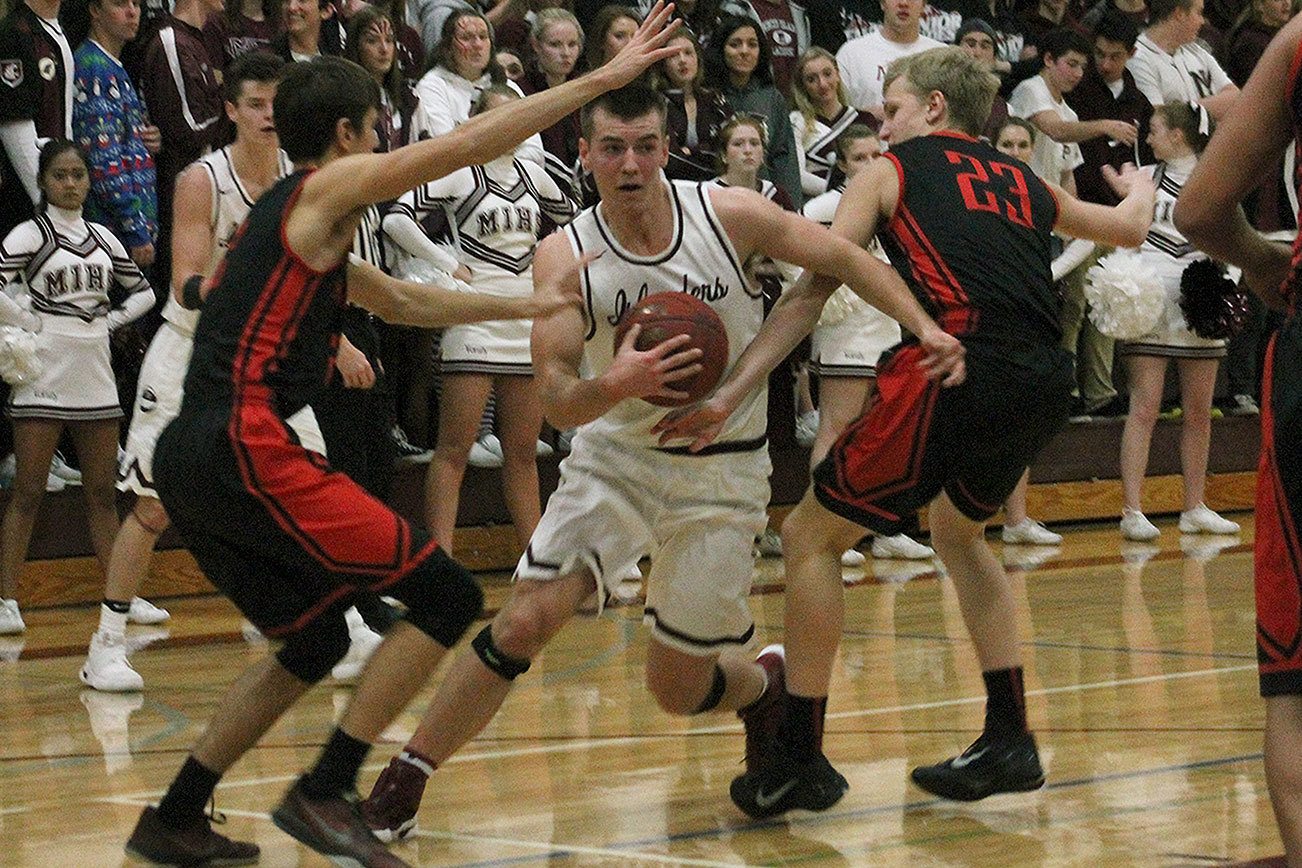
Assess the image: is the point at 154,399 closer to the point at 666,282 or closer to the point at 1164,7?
the point at 666,282

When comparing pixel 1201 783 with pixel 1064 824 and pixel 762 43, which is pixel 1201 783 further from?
pixel 762 43

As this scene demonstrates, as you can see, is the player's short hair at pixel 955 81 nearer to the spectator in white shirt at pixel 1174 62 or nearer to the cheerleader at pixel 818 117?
the cheerleader at pixel 818 117

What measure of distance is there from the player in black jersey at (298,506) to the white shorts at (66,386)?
4.06 meters

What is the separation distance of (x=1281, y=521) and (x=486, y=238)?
5905 millimetres

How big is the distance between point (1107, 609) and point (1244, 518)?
403 cm

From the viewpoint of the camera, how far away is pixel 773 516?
10555 millimetres

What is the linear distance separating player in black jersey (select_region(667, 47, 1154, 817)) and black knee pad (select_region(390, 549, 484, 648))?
0.92 metres

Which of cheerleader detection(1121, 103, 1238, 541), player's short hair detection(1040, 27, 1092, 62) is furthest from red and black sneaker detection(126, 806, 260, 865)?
player's short hair detection(1040, 27, 1092, 62)

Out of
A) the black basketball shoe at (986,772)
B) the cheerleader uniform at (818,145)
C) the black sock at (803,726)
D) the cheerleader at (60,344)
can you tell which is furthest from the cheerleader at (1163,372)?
the black sock at (803,726)

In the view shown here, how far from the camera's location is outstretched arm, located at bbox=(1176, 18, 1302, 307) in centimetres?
312

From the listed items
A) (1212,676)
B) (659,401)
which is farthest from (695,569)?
(1212,676)

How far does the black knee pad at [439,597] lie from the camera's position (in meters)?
4.18

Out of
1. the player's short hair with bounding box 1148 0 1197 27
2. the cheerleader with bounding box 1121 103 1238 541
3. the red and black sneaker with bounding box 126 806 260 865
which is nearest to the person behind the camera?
the red and black sneaker with bounding box 126 806 260 865

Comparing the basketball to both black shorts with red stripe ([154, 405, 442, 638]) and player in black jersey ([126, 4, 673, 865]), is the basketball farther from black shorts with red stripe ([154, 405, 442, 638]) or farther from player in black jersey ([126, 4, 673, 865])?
black shorts with red stripe ([154, 405, 442, 638])
